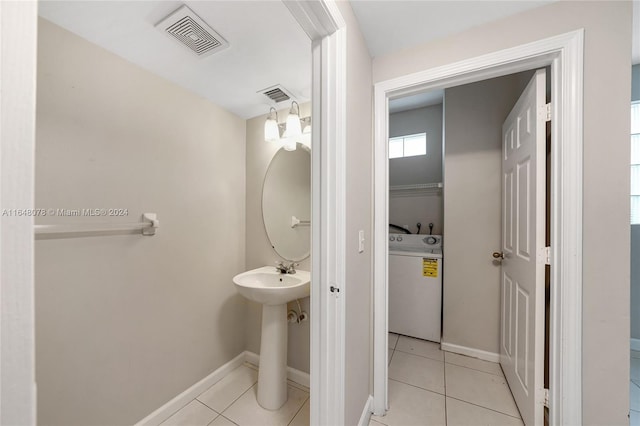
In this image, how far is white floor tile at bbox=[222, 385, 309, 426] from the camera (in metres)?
1.48

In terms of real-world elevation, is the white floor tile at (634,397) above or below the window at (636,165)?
below

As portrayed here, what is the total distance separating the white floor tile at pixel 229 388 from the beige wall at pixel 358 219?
0.91 meters

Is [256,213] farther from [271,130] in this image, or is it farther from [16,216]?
[16,216]

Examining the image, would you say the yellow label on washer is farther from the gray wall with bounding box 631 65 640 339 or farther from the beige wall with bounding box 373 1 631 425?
the gray wall with bounding box 631 65 640 339

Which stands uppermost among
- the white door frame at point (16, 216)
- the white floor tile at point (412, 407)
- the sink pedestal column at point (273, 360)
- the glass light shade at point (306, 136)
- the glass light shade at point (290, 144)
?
the glass light shade at point (306, 136)

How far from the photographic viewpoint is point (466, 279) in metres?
2.12

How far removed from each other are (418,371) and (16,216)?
2351mm

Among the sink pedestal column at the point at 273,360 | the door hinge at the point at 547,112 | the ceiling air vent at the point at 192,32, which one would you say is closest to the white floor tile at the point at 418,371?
the sink pedestal column at the point at 273,360

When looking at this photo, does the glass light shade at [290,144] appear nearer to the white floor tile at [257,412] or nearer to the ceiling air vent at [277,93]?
the ceiling air vent at [277,93]

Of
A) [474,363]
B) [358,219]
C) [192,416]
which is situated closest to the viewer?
[358,219]

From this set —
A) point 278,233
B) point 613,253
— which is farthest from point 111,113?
point 613,253

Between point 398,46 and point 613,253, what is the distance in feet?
4.79

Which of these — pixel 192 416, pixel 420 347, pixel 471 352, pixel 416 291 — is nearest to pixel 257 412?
pixel 192 416

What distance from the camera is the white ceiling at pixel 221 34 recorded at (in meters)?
1.05
